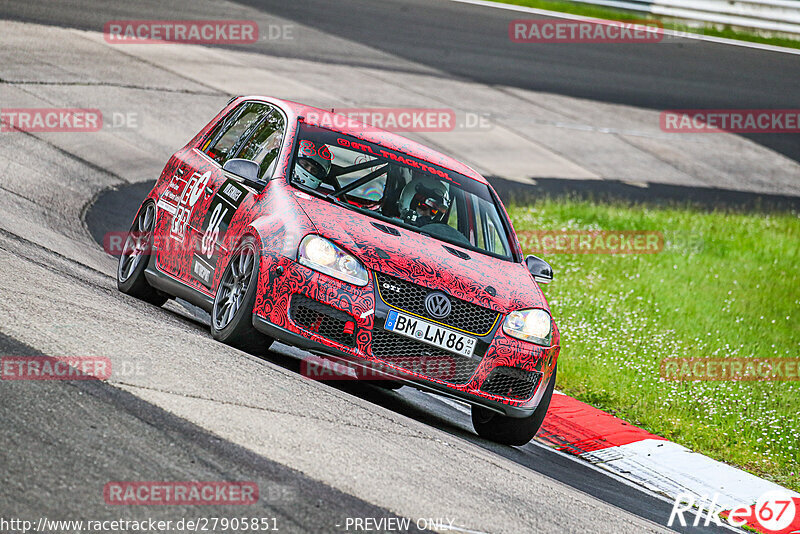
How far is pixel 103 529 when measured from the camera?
389 centimetres

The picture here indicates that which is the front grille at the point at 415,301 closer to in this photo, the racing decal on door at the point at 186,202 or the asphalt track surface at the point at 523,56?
the racing decal on door at the point at 186,202

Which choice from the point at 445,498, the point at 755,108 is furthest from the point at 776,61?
the point at 445,498

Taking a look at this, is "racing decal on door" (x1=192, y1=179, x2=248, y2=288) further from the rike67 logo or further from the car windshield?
the rike67 logo

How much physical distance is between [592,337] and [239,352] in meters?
5.11

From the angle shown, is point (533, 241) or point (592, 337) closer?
point (592, 337)

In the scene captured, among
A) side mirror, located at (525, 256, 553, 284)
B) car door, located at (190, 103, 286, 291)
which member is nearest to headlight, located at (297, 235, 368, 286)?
car door, located at (190, 103, 286, 291)

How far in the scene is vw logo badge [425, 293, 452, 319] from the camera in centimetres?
646

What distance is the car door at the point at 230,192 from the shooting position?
722cm

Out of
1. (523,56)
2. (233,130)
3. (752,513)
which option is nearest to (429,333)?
(752,513)

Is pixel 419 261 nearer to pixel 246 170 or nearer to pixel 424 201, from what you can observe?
pixel 424 201

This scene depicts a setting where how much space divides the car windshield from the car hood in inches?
10.0

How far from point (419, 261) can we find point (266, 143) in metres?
1.81

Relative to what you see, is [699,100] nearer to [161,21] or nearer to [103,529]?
[161,21]

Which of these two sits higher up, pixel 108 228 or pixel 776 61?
pixel 776 61
